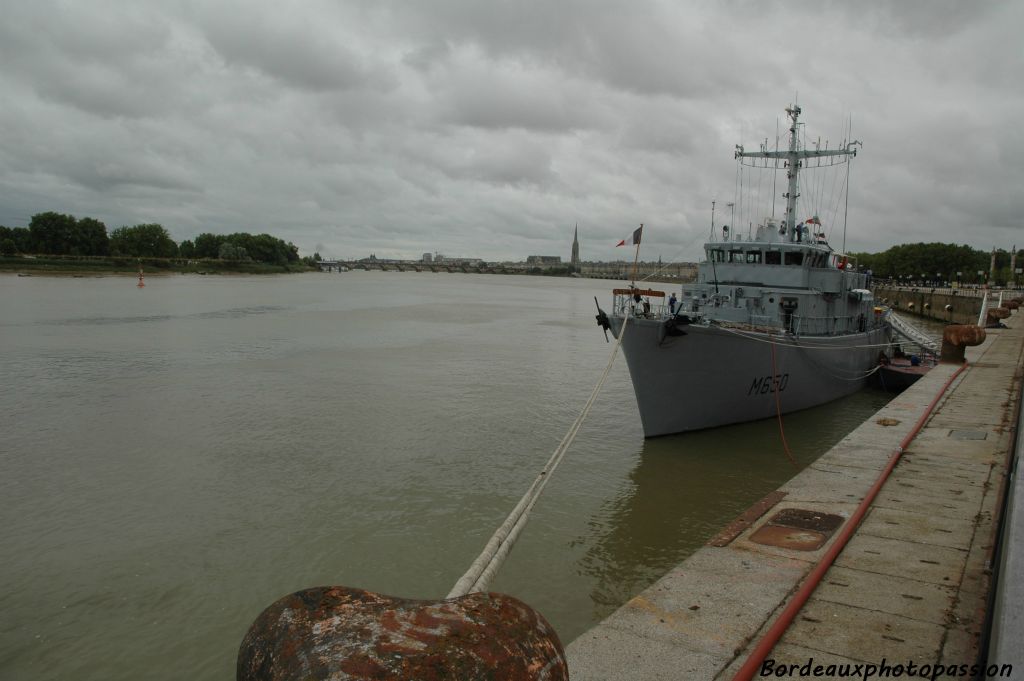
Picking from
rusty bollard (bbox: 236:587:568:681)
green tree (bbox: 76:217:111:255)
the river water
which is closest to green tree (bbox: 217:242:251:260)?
green tree (bbox: 76:217:111:255)

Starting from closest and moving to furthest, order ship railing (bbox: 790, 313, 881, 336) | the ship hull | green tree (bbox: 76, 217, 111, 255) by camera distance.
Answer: the ship hull, ship railing (bbox: 790, 313, 881, 336), green tree (bbox: 76, 217, 111, 255)

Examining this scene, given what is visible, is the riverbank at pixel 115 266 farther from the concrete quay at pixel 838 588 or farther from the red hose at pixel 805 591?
the red hose at pixel 805 591

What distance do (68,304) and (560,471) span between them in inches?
2042

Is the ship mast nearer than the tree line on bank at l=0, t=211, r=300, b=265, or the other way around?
the ship mast

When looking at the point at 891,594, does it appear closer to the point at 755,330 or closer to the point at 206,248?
the point at 755,330

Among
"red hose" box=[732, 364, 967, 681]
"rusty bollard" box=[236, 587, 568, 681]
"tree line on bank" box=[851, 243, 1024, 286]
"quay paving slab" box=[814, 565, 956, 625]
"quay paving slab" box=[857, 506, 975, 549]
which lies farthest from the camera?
"tree line on bank" box=[851, 243, 1024, 286]

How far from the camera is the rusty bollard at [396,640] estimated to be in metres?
2.40

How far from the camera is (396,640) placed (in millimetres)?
2492

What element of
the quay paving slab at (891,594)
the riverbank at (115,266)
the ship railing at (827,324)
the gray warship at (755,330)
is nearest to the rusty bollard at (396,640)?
the quay paving slab at (891,594)

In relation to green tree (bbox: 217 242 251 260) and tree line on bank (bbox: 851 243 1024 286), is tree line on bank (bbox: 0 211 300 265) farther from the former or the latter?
tree line on bank (bbox: 851 243 1024 286)

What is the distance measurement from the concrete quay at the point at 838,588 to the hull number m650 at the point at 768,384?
749 cm

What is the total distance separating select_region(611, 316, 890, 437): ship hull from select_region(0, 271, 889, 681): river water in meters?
0.71

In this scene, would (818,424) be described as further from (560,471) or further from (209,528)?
(209,528)

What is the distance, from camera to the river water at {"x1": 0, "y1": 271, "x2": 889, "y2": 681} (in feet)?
26.4
